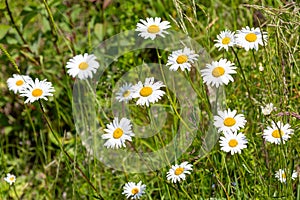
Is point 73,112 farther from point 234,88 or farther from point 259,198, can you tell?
point 259,198

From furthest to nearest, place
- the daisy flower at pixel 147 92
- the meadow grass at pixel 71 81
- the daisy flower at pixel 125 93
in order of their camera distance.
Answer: the meadow grass at pixel 71 81 → the daisy flower at pixel 125 93 → the daisy flower at pixel 147 92

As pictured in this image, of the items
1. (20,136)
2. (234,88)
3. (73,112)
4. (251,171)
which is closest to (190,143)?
(251,171)

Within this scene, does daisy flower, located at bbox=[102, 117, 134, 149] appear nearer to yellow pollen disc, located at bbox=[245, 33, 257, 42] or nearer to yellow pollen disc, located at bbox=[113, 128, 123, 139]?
yellow pollen disc, located at bbox=[113, 128, 123, 139]

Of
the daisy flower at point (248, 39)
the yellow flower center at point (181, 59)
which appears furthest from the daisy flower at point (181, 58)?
the daisy flower at point (248, 39)

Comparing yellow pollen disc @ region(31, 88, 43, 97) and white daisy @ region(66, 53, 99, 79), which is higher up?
white daisy @ region(66, 53, 99, 79)

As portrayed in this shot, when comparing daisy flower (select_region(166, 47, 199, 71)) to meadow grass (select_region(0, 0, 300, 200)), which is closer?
daisy flower (select_region(166, 47, 199, 71))

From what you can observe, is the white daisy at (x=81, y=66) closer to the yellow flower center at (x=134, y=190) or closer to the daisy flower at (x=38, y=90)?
the daisy flower at (x=38, y=90)

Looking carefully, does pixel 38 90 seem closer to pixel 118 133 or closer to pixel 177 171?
pixel 118 133

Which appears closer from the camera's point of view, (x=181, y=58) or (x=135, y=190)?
(x=181, y=58)

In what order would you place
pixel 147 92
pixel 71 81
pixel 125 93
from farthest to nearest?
1. pixel 71 81
2. pixel 125 93
3. pixel 147 92

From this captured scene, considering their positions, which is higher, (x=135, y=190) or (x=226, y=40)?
(x=226, y=40)

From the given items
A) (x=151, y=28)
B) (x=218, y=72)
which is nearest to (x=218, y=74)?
(x=218, y=72)

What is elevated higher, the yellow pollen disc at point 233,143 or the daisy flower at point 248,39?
the daisy flower at point 248,39

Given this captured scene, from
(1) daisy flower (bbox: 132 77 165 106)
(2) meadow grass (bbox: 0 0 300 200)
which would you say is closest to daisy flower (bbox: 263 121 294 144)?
(1) daisy flower (bbox: 132 77 165 106)
